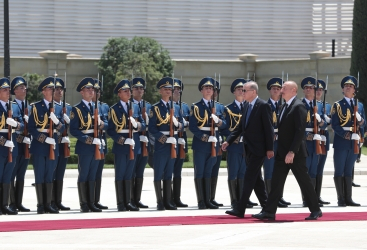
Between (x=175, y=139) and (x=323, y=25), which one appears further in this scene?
(x=323, y=25)

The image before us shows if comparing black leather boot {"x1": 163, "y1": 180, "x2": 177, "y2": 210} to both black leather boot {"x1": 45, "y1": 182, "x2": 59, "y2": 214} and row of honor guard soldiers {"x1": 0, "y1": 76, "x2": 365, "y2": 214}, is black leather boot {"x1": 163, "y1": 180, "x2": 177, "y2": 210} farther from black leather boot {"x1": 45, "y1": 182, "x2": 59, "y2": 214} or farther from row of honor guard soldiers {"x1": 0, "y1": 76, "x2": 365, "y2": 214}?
black leather boot {"x1": 45, "y1": 182, "x2": 59, "y2": 214}

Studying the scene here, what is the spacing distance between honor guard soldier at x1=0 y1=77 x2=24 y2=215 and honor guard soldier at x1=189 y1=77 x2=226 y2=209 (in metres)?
2.35

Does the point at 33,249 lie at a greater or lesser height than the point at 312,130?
lesser

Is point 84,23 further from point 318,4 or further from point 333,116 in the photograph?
point 333,116

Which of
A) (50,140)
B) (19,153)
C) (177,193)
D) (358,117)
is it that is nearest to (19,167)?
(19,153)

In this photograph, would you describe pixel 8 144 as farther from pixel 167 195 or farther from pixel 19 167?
pixel 167 195

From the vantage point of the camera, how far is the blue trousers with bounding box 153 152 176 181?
1290cm

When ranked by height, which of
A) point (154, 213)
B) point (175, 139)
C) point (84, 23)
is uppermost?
point (84, 23)

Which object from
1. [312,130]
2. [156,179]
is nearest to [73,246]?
[156,179]

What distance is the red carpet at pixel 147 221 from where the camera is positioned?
10.4m

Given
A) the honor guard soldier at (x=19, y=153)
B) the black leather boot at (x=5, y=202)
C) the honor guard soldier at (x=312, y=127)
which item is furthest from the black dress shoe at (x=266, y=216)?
the honor guard soldier at (x=19, y=153)

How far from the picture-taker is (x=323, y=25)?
44.5m

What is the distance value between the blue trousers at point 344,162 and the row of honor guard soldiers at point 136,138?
0.01 metres

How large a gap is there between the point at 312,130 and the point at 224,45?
3065 cm
